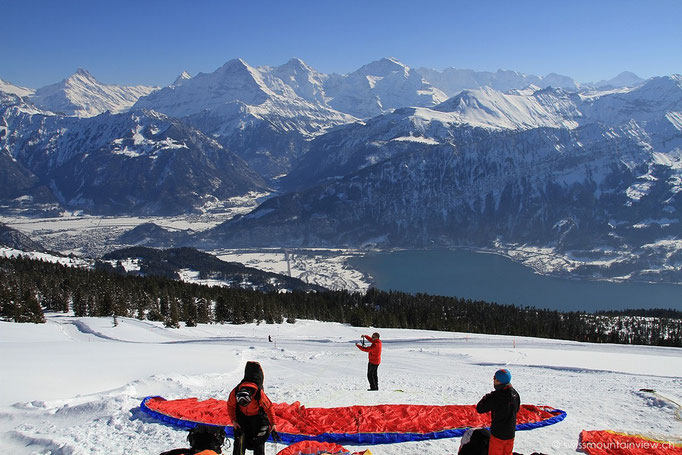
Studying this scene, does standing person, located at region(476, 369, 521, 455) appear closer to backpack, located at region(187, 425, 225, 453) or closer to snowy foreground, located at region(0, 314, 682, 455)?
snowy foreground, located at region(0, 314, 682, 455)

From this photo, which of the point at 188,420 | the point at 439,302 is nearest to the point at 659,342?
the point at 439,302

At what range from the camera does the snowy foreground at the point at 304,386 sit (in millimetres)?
11242

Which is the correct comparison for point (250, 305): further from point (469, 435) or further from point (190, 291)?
point (469, 435)

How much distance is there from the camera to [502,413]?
8664 millimetres

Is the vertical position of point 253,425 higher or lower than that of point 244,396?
lower

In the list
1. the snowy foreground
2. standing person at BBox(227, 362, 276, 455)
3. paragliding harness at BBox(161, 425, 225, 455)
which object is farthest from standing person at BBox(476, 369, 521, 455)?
paragliding harness at BBox(161, 425, 225, 455)

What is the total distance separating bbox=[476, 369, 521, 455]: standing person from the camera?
864cm

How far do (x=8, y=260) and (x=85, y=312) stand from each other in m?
57.4

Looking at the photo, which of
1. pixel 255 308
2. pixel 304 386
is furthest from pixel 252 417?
pixel 255 308

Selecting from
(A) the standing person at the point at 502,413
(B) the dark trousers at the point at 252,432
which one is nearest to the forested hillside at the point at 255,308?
(B) the dark trousers at the point at 252,432

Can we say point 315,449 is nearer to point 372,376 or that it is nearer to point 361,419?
point 361,419

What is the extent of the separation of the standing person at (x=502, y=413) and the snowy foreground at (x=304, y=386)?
2.44m

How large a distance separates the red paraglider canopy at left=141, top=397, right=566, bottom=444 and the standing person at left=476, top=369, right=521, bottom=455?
320cm

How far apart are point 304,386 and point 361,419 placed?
18.9ft
